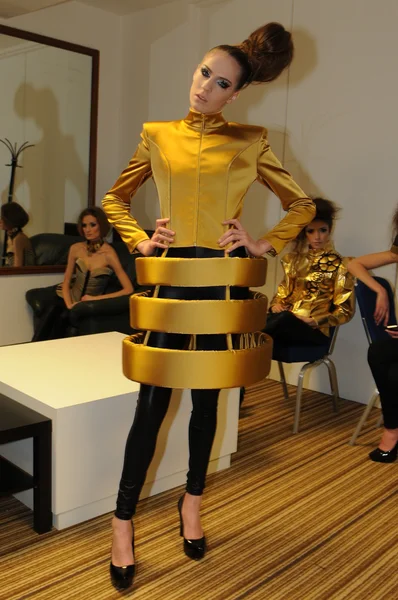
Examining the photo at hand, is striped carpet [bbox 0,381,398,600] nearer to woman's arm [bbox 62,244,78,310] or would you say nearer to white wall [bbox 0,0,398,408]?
white wall [bbox 0,0,398,408]

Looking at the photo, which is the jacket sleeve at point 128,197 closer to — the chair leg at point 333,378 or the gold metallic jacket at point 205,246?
the gold metallic jacket at point 205,246

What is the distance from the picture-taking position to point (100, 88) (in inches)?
186

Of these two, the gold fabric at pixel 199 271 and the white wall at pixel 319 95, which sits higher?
the white wall at pixel 319 95

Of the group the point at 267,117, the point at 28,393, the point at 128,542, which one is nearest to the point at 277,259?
the point at 267,117

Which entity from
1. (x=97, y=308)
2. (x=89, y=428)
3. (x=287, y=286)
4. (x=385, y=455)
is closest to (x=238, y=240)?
(x=89, y=428)

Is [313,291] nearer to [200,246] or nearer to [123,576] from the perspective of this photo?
[200,246]

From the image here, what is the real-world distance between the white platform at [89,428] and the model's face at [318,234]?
1150 millimetres

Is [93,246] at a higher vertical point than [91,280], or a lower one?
higher

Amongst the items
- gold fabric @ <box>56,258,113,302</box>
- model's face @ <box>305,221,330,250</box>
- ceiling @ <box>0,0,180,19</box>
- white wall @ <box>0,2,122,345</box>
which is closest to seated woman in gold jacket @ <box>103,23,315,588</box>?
model's face @ <box>305,221,330,250</box>

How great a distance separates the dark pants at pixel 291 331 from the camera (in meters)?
3.15

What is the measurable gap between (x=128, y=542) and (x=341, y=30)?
3.06 m

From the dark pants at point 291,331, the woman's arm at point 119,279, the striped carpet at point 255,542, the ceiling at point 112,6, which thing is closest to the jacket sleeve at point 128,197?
the striped carpet at point 255,542

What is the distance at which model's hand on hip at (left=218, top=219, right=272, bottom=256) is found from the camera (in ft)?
5.23

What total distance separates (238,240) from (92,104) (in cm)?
341
